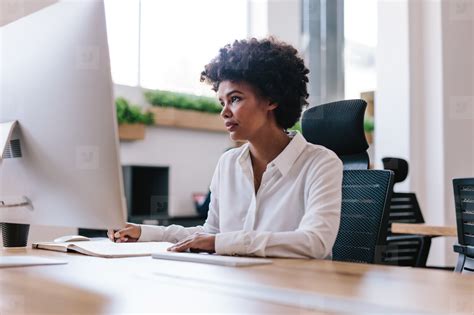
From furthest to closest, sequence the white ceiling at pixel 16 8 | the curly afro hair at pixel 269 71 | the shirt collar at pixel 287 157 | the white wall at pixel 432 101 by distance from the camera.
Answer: the white wall at pixel 432 101 < the white ceiling at pixel 16 8 < the curly afro hair at pixel 269 71 < the shirt collar at pixel 287 157

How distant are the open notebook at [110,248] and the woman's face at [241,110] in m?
0.38

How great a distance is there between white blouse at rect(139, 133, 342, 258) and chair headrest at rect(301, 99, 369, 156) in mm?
338

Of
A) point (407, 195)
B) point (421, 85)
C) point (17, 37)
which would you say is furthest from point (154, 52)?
point (17, 37)

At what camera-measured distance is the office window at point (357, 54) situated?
649 cm

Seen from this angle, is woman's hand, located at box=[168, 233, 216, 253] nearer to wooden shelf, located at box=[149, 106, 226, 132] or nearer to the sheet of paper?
the sheet of paper

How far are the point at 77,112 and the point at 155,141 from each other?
15.9ft

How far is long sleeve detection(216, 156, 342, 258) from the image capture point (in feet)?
3.95

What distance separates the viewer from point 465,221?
80.0 inches

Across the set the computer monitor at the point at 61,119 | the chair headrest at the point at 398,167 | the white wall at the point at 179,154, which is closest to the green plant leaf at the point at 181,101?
the white wall at the point at 179,154

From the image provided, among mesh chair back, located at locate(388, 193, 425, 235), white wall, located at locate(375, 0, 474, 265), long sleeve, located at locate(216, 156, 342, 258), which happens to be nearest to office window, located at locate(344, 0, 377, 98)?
white wall, located at locate(375, 0, 474, 265)

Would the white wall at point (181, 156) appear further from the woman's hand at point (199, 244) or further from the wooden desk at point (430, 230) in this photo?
the woman's hand at point (199, 244)

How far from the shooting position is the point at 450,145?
4.27m

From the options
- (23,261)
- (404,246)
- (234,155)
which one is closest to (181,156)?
(404,246)

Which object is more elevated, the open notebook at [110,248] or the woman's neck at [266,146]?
the woman's neck at [266,146]
